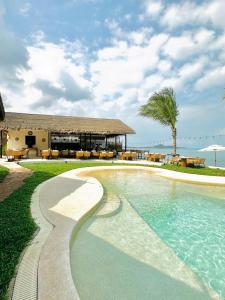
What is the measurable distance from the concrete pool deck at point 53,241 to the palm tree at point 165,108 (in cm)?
1261

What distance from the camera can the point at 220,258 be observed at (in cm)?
407

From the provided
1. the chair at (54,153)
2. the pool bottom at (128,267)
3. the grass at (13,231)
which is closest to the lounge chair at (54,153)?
the chair at (54,153)

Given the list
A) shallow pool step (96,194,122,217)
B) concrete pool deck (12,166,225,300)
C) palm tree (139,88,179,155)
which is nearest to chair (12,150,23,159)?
concrete pool deck (12,166,225,300)

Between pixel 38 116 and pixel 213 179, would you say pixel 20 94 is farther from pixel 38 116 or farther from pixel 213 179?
pixel 213 179

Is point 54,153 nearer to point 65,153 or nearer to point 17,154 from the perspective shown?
point 65,153

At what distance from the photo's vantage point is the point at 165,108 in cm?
1930

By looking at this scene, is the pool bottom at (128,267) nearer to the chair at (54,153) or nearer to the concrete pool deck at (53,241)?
the concrete pool deck at (53,241)

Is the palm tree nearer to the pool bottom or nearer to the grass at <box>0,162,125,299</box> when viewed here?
→ the grass at <box>0,162,125,299</box>

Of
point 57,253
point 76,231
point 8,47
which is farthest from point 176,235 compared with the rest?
point 8,47

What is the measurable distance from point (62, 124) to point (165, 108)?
31.5ft

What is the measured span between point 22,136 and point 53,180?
49.7 feet

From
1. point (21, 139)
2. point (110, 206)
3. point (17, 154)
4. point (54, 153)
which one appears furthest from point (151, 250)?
point (21, 139)

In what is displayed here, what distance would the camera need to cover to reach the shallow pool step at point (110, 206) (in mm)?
5886

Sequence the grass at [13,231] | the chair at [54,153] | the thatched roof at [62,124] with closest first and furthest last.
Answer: the grass at [13,231], the chair at [54,153], the thatched roof at [62,124]
